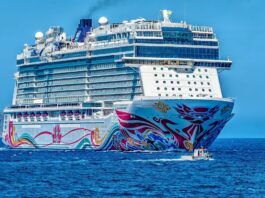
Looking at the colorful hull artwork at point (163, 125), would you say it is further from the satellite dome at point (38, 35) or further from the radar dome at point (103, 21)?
the satellite dome at point (38, 35)

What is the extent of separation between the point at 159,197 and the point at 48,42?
234ft

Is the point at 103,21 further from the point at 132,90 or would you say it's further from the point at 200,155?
the point at 200,155

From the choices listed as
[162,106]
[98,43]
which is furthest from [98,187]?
[98,43]

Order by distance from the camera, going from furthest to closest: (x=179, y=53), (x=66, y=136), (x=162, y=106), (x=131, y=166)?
(x=66, y=136)
(x=179, y=53)
(x=162, y=106)
(x=131, y=166)

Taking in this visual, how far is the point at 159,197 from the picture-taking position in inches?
2621

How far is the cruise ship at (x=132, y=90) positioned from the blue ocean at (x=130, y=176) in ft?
10.3

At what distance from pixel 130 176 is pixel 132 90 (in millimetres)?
30791

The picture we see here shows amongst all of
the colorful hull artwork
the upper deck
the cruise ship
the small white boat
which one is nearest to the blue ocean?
the small white boat

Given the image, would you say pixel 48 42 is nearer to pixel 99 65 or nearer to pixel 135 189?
pixel 99 65

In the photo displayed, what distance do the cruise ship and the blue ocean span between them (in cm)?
313

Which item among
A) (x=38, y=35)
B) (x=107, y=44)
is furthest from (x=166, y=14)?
(x=38, y=35)

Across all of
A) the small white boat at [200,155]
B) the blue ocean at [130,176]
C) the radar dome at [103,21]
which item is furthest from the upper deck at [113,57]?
the small white boat at [200,155]

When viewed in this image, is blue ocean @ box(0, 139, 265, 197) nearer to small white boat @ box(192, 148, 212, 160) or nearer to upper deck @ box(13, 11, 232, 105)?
small white boat @ box(192, 148, 212, 160)

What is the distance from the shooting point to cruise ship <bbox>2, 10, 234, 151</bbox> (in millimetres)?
107500
